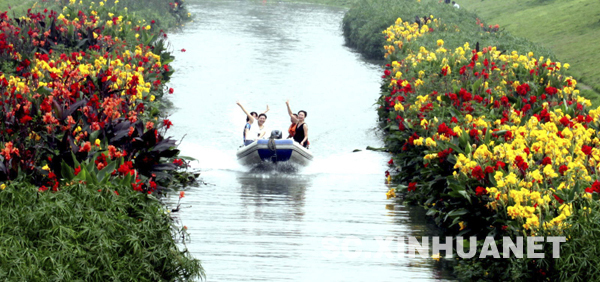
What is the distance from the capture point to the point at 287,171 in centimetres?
1875

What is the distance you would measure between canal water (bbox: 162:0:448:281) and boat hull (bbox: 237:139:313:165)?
0.32 meters

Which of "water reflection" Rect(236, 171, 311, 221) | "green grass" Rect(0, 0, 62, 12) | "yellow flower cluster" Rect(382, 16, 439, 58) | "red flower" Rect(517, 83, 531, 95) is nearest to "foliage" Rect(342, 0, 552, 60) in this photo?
"yellow flower cluster" Rect(382, 16, 439, 58)

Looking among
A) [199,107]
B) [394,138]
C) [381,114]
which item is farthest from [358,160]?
[199,107]

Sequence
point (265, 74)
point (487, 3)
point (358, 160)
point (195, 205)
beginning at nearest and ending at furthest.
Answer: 1. point (195, 205)
2. point (358, 160)
3. point (265, 74)
4. point (487, 3)

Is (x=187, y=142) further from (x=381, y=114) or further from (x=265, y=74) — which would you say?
(x=265, y=74)

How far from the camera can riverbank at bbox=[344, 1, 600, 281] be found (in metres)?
9.43

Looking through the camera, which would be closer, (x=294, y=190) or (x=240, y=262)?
(x=240, y=262)

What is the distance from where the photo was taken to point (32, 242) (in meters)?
8.27

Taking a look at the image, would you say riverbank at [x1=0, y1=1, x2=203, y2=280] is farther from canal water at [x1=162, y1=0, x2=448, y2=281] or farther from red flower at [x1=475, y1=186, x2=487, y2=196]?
red flower at [x1=475, y1=186, x2=487, y2=196]

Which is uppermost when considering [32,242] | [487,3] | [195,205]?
[32,242]

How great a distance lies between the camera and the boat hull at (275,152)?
18219mm

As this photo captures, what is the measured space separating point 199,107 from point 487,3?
32.5 meters

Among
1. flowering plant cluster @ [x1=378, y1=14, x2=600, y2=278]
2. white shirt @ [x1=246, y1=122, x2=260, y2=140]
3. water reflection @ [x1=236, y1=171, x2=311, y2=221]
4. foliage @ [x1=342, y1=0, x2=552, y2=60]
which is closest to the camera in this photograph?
flowering plant cluster @ [x1=378, y1=14, x2=600, y2=278]

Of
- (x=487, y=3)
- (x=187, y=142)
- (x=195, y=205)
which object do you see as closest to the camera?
(x=195, y=205)
